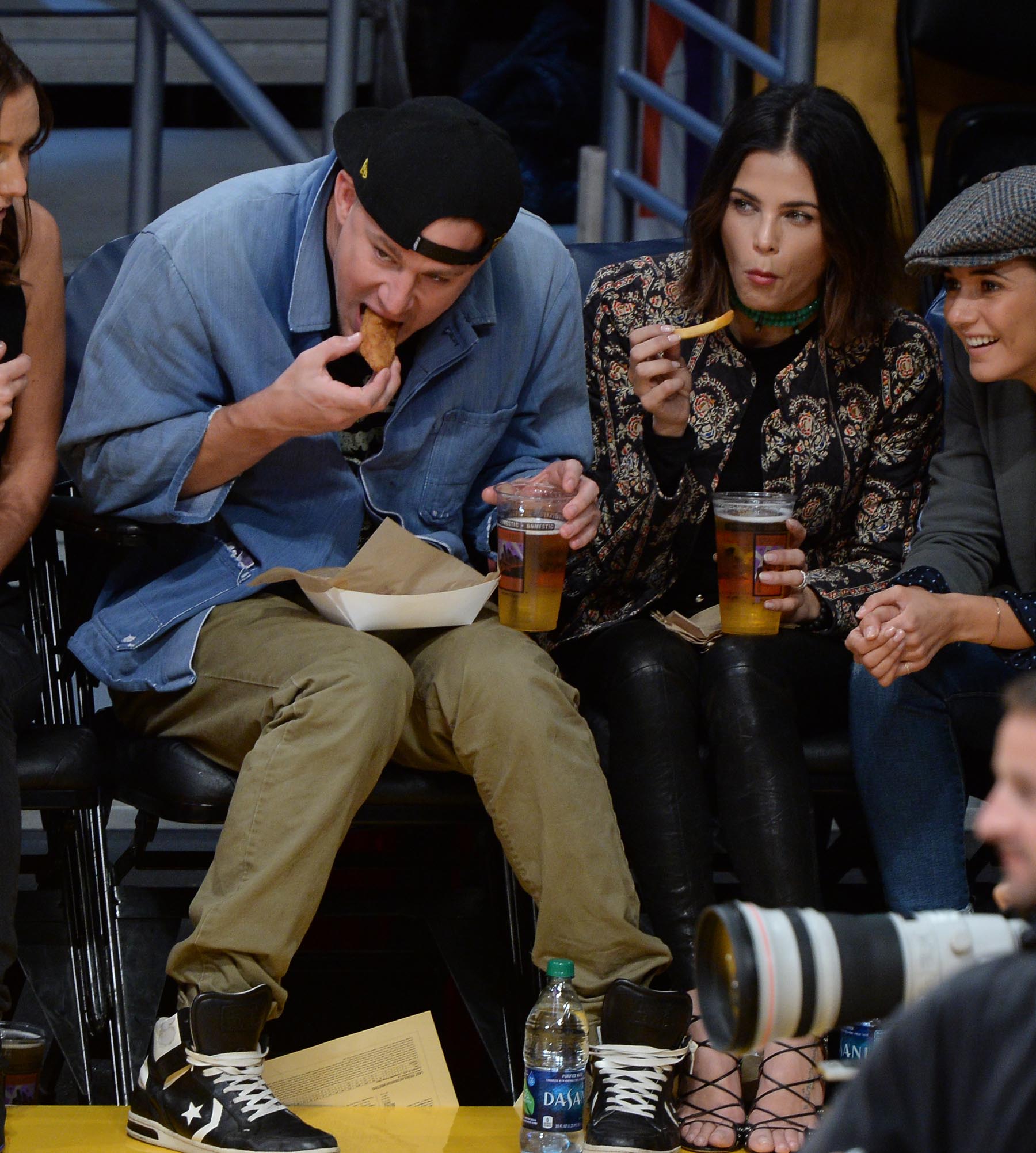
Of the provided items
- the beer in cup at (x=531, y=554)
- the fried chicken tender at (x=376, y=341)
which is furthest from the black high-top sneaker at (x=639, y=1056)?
the fried chicken tender at (x=376, y=341)

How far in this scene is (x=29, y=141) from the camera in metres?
2.18

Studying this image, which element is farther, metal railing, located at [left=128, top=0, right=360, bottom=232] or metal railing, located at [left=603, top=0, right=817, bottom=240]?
metal railing, located at [left=603, top=0, right=817, bottom=240]

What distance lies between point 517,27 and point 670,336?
12.5ft

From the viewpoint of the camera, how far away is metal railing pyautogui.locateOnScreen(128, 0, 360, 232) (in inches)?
139

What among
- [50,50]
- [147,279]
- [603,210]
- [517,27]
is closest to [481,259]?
[147,279]

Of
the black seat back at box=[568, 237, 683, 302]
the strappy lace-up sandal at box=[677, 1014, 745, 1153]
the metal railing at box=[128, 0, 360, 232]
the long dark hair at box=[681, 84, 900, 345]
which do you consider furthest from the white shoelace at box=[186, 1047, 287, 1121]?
the metal railing at box=[128, 0, 360, 232]

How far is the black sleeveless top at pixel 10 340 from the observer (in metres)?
2.28

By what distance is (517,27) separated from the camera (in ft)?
18.9

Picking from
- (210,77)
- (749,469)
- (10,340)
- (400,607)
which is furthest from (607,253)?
(210,77)

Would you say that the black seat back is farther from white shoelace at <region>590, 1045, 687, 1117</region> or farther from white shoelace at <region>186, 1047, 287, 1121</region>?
white shoelace at <region>186, 1047, 287, 1121</region>

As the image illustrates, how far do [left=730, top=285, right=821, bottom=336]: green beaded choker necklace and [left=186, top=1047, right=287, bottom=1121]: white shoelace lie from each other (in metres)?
Answer: 1.33

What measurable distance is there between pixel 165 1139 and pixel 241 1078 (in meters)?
0.13

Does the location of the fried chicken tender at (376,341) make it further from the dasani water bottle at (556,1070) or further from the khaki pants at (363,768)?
the dasani water bottle at (556,1070)

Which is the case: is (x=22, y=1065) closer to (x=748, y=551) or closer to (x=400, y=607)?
(x=400, y=607)
